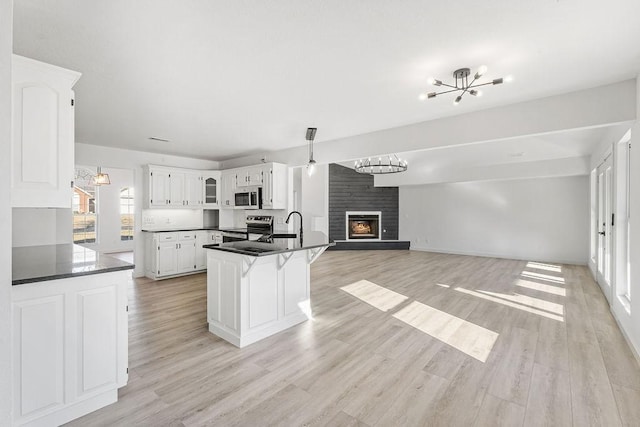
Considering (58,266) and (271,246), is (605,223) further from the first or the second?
(58,266)

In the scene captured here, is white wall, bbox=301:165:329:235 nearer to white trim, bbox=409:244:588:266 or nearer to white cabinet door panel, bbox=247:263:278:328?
white trim, bbox=409:244:588:266

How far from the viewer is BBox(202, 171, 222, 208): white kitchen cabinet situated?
251 inches

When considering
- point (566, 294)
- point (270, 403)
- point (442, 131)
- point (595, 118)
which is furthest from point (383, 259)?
point (270, 403)

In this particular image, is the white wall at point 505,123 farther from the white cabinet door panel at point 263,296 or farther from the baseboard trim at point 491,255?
the baseboard trim at point 491,255

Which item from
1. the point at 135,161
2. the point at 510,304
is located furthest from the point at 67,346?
the point at 510,304

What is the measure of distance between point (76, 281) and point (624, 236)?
5.41 m

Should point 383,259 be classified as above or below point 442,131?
below

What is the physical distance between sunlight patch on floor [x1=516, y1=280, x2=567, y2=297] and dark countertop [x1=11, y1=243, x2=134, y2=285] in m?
5.71

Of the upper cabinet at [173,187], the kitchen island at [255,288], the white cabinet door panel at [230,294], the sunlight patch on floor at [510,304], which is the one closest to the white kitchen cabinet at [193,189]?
the upper cabinet at [173,187]

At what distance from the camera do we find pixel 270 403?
2.05 metres

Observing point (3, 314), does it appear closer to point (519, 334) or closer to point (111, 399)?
point (111, 399)

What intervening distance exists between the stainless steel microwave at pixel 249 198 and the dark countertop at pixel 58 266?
10.8 feet

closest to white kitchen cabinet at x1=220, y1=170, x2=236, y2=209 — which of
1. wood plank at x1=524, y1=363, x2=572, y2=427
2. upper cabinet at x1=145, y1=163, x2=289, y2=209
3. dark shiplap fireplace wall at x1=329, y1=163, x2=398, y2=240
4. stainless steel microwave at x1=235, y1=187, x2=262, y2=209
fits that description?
upper cabinet at x1=145, y1=163, x2=289, y2=209

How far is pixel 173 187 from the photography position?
232 inches
